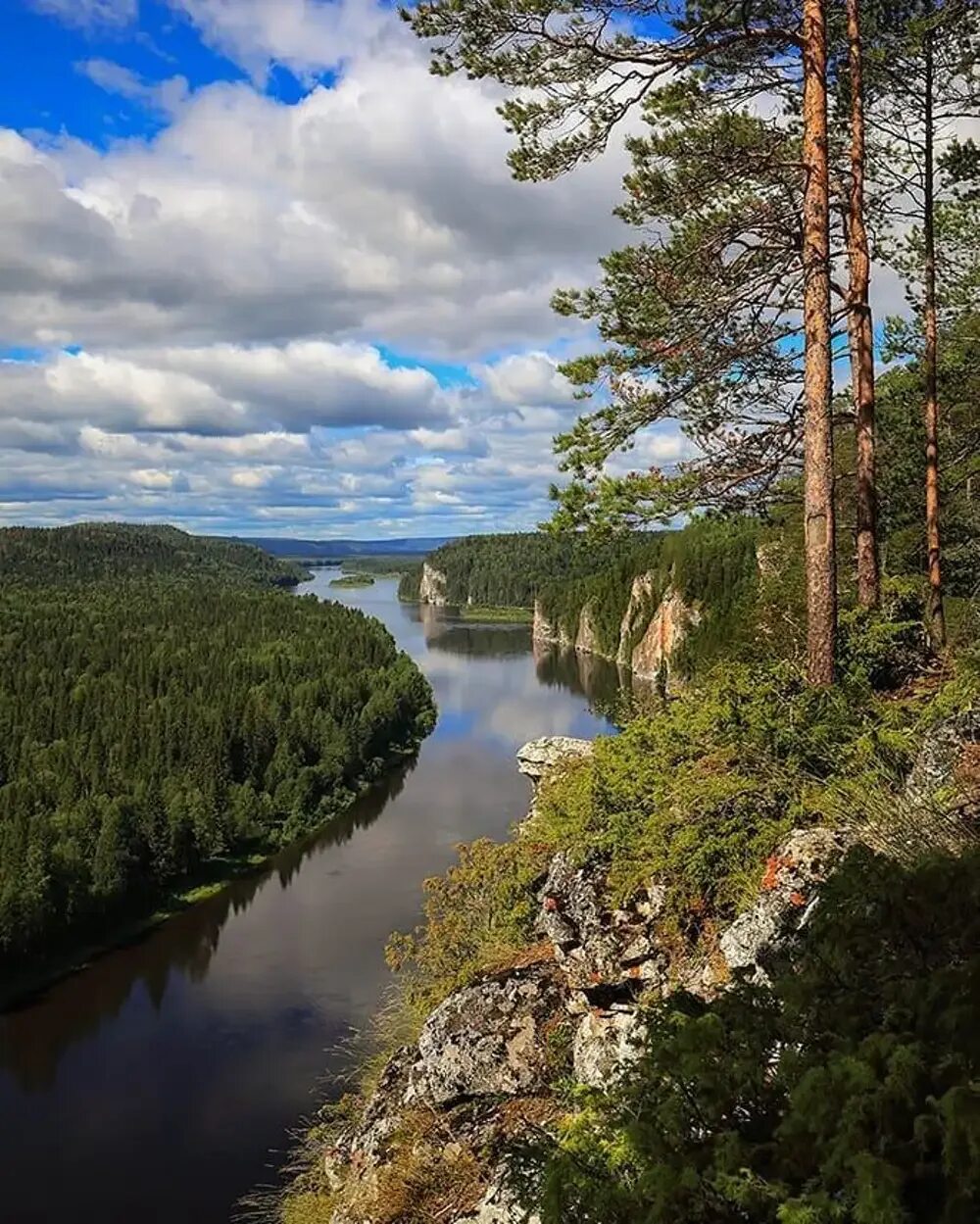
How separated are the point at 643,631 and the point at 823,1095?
85.3m

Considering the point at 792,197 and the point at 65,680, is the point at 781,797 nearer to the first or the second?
the point at 792,197

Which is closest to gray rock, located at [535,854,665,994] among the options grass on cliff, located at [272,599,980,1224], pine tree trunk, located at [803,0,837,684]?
grass on cliff, located at [272,599,980,1224]

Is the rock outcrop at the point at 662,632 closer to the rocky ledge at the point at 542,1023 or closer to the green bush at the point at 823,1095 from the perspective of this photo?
the rocky ledge at the point at 542,1023

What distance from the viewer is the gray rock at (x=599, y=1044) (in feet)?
19.6

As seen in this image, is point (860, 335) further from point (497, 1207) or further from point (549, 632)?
point (549, 632)

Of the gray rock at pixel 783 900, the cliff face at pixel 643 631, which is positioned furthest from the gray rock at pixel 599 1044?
the cliff face at pixel 643 631

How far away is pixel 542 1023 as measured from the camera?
282 inches

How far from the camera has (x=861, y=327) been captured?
9.97m

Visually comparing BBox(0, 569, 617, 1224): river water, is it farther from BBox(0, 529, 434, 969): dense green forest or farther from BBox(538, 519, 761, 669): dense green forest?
BBox(538, 519, 761, 669): dense green forest

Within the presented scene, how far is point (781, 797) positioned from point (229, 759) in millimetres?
48508

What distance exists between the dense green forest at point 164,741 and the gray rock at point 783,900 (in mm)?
29974

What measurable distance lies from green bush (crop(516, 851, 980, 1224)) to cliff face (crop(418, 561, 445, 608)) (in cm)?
17318

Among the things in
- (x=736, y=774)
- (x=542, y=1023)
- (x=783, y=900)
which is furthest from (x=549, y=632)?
(x=783, y=900)

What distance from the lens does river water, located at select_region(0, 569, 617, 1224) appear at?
61.7 ft
